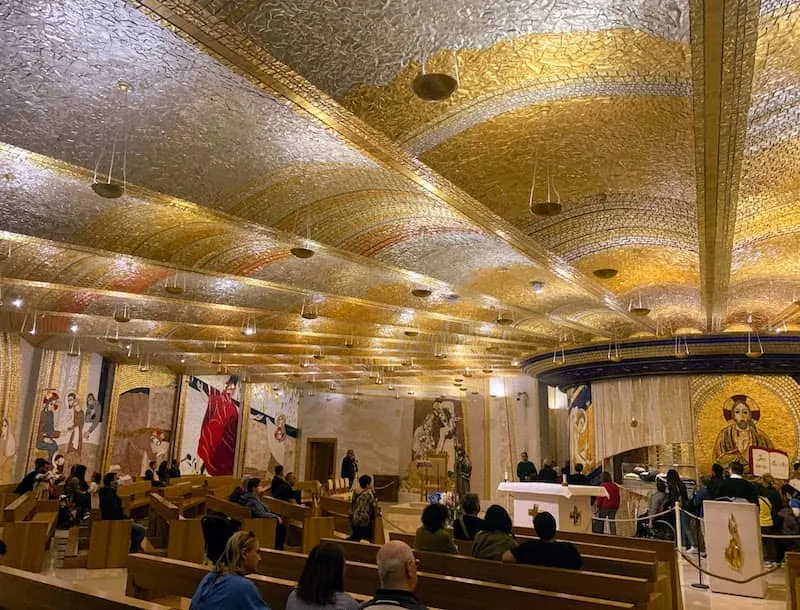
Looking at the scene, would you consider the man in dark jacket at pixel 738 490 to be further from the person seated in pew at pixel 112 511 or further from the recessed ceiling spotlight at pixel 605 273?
the person seated in pew at pixel 112 511

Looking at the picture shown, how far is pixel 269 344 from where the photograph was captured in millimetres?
14555

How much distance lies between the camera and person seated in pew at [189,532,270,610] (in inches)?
124

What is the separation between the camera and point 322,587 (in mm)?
3088

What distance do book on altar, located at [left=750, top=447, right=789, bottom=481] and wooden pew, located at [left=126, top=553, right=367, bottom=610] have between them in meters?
13.2

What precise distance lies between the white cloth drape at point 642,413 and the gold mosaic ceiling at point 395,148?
489 cm

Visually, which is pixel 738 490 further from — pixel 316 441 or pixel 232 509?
pixel 316 441

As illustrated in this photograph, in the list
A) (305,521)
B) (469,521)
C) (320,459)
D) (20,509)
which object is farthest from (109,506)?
(320,459)

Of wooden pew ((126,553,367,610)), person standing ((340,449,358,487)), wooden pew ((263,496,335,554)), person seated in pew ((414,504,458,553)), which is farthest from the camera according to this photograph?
person standing ((340,449,358,487))

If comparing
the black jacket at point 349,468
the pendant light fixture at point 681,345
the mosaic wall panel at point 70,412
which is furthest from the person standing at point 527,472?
the mosaic wall panel at point 70,412

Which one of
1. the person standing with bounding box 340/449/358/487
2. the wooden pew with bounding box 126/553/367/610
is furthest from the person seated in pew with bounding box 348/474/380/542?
the person standing with bounding box 340/449/358/487

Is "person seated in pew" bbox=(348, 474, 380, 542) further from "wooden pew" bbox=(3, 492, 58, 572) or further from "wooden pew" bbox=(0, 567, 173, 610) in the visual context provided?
"wooden pew" bbox=(0, 567, 173, 610)

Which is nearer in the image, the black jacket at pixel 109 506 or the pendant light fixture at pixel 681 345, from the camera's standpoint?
the black jacket at pixel 109 506

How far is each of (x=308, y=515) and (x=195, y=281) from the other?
15.0 ft

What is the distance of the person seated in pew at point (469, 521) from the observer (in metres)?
6.42
